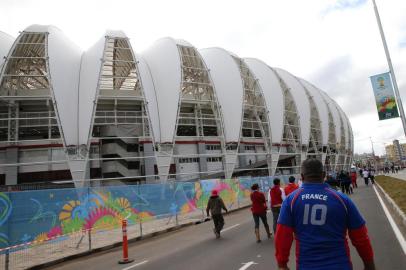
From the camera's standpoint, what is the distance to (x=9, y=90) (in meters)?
37.5

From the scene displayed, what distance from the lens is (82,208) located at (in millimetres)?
13414

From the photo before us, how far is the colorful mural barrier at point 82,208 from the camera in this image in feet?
35.5

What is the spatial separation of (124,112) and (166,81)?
19.6 ft

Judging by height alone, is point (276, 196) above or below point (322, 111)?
below

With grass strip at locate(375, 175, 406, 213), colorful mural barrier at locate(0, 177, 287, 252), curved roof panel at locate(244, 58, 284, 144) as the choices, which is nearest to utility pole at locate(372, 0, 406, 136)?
grass strip at locate(375, 175, 406, 213)

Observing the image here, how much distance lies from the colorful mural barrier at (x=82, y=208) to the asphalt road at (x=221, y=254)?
1467mm

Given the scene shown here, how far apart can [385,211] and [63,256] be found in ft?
40.0

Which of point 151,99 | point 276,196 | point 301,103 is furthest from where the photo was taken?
point 301,103

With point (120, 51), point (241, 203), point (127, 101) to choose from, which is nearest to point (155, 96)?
point (127, 101)

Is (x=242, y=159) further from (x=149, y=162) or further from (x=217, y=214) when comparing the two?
(x=217, y=214)

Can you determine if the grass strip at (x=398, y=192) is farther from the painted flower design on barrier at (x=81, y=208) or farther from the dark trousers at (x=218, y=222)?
the painted flower design on barrier at (x=81, y=208)

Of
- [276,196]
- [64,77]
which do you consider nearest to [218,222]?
[276,196]

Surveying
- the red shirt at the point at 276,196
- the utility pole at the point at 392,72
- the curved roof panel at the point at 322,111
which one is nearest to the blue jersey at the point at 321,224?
the red shirt at the point at 276,196

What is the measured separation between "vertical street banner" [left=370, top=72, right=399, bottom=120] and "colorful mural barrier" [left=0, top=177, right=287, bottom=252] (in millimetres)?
10722
